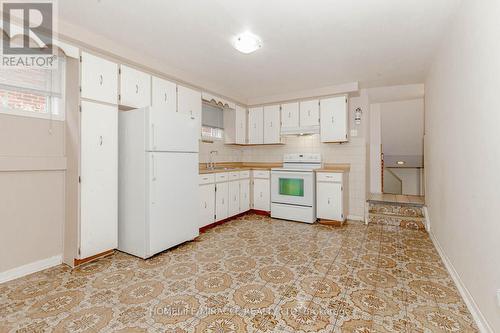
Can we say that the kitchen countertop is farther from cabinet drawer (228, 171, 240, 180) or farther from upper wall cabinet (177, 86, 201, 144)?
upper wall cabinet (177, 86, 201, 144)

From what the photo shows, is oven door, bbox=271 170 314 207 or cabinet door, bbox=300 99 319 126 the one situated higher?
cabinet door, bbox=300 99 319 126

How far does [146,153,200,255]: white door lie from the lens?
282 cm

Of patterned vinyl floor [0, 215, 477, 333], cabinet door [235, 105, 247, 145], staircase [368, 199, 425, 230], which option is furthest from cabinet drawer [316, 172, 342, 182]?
cabinet door [235, 105, 247, 145]

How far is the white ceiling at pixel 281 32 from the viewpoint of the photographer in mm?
2176

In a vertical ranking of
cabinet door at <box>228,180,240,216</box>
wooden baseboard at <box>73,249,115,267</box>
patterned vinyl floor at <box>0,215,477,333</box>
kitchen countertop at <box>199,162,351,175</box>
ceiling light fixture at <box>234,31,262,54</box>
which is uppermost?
ceiling light fixture at <box>234,31,262,54</box>

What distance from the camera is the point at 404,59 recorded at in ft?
10.7

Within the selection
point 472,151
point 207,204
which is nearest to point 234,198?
point 207,204

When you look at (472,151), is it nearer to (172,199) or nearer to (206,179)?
(172,199)

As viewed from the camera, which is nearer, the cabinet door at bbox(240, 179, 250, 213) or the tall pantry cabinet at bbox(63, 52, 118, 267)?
the tall pantry cabinet at bbox(63, 52, 118, 267)

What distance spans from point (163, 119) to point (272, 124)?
8.81 ft

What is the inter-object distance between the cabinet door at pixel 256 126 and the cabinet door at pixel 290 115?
19.6 inches

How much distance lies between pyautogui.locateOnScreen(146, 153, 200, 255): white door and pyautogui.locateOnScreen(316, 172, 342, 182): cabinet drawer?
2227mm

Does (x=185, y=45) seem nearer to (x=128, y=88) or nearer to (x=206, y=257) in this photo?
(x=128, y=88)

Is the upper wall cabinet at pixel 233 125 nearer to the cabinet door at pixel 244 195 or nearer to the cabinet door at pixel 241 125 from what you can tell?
the cabinet door at pixel 241 125
